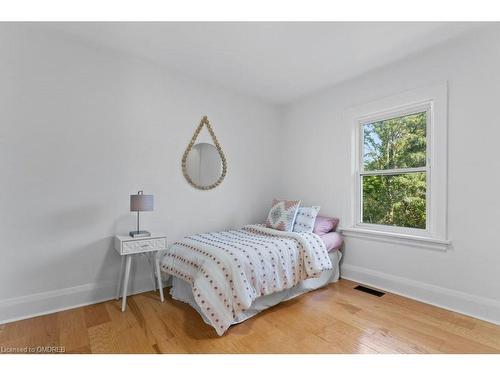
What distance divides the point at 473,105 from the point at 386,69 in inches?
38.0

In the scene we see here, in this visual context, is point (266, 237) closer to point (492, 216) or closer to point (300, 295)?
point (300, 295)

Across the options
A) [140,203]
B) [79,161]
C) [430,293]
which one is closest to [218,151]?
[140,203]

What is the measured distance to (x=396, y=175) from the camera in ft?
9.68

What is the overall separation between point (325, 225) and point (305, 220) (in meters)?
0.29

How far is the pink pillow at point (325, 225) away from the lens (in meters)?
3.19

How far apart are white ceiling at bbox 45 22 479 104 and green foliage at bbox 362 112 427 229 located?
723mm

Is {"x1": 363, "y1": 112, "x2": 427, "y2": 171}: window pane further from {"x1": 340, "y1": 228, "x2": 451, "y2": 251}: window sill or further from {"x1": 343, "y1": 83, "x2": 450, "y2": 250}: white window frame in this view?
{"x1": 340, "y1": 228, "x2": 451, "y2": 251}: window sill

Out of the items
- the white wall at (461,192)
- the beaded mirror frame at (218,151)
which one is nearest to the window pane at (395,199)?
the white wall at (461,192)

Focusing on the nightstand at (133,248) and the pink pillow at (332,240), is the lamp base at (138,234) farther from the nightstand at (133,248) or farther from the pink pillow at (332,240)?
the pink pillow at (332,240)

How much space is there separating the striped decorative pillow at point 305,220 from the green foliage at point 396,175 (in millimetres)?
656

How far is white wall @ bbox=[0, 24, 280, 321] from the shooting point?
220cm

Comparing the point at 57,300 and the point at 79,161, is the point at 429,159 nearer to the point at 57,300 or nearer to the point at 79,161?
the point at 79,161

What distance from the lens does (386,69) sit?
292 centimetres
